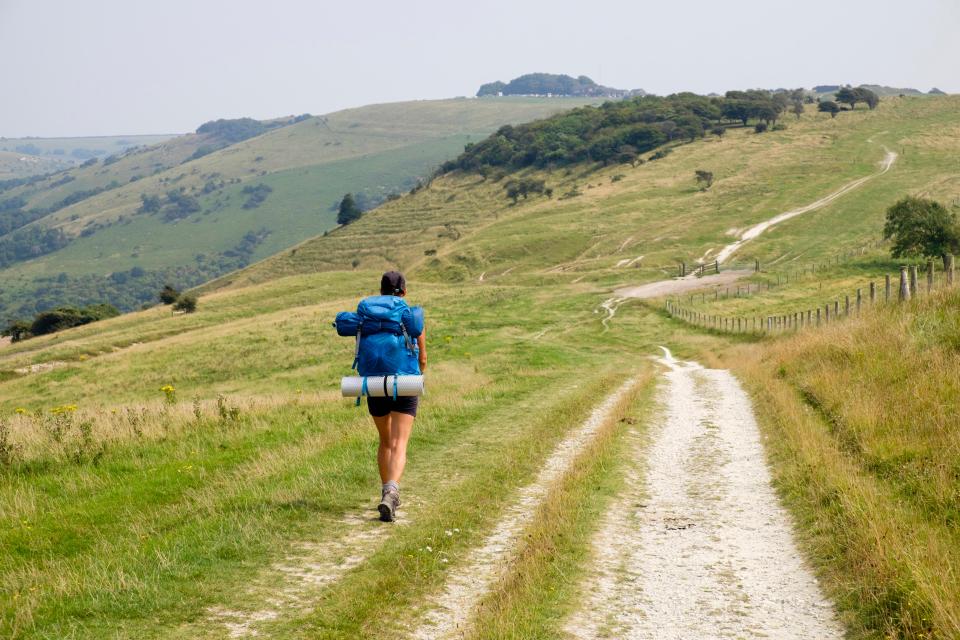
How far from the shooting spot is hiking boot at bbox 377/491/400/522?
8711 mm

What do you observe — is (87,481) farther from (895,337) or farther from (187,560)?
(895,337)

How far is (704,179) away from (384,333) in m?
121

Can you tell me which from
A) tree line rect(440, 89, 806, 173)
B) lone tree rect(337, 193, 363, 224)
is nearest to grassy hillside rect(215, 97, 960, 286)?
lone tree rect(337, 193, 363, 224)

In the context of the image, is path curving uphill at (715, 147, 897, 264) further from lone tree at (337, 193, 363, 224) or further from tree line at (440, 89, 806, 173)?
lone tree at (337, 193, 363, 224)

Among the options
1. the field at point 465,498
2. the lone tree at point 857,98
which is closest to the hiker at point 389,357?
the field at point 465,498

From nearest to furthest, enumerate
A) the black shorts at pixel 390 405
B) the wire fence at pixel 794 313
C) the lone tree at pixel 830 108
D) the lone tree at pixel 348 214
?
the black shorts at pixel 390 405, the wire fence at pixel 794 313, the lone tree at pixel 348 214, the lone tree at pixel 830 108

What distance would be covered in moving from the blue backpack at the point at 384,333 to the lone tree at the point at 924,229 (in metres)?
60.1

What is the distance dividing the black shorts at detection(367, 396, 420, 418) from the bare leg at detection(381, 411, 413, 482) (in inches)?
2.9

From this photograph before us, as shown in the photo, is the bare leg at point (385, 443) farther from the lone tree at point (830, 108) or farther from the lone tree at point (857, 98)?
the lone tree at point (857, 98)

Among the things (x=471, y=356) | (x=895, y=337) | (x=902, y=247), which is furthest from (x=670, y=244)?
(x=895, y=337)

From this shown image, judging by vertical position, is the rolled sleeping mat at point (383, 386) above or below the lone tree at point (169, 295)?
above

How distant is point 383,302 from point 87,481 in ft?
16.6

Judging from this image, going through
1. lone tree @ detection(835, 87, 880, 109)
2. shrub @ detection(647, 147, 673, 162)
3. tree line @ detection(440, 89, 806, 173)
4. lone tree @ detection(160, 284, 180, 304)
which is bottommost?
lone tree @ detection(160, 284, 180, 304)

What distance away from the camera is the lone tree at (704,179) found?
120631 mm
